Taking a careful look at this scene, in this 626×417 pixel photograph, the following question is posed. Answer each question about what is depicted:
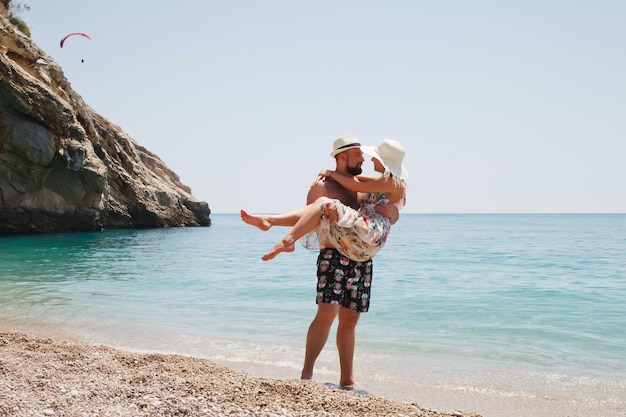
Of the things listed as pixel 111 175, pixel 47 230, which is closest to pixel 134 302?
pixel 47 230

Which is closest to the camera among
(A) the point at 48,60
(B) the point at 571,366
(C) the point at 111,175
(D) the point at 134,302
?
(B) the point at 571,366

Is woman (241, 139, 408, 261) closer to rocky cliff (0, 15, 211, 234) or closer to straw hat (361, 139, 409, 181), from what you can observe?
straw hat (361, 139, 409, 181)

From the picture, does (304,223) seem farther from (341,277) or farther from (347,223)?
(341,277)

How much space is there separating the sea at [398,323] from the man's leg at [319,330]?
0.66 metres

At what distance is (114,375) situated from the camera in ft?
13.9

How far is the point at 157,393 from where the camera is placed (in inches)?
146

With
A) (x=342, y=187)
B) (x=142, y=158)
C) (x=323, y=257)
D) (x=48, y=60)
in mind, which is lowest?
(x=323, y=257)

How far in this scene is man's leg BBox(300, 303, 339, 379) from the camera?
465cm

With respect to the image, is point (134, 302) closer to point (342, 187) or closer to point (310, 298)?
point (310, 298)

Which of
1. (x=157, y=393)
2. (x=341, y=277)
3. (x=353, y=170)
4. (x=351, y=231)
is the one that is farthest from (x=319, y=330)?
(x=157, y=393)

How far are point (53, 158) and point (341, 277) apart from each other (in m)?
26.1

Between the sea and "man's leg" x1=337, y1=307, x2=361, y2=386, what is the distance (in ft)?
0.96

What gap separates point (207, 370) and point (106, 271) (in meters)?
10.9

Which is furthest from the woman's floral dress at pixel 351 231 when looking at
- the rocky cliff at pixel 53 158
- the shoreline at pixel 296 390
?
the rocky cliff at pixel 53 158
